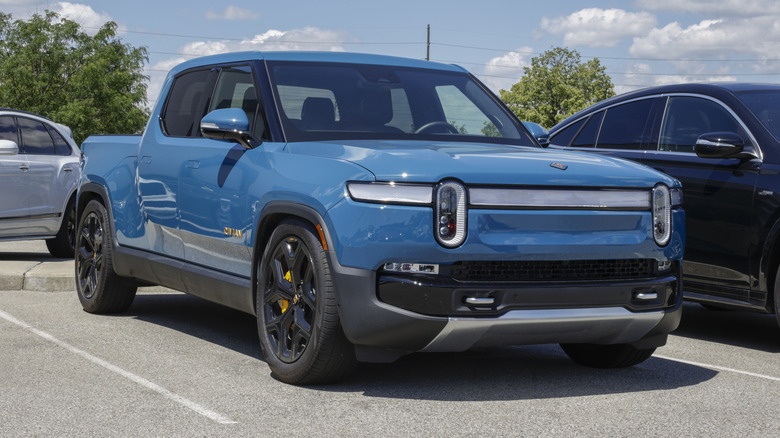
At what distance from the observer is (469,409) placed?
5102mm

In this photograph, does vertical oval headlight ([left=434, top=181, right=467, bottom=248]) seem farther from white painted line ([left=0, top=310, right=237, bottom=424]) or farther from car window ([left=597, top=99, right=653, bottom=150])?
car window ([left=597, top=99, right=653, bottom=150])

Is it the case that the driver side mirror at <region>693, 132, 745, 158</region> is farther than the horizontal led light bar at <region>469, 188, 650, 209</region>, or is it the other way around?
the driver side mirror at <region>693, 132, 745, 158</region>

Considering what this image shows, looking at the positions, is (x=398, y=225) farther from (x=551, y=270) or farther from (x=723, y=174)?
(x=723, y=174)

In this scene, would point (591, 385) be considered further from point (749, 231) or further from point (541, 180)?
point (749, 231)

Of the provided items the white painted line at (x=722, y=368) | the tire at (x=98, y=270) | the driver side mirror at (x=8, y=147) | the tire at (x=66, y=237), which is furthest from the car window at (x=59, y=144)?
the white painted line at (x=722, y=368)

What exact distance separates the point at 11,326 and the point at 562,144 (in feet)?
15.6

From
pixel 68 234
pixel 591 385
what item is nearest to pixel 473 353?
pixel 591 385

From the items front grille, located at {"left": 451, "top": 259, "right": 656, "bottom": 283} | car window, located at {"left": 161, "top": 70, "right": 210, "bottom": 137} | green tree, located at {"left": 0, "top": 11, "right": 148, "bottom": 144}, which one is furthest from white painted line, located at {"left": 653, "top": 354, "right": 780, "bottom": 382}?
green tree, located at {"left": 0, "top": 11, "right": 148, "bottom": 144}

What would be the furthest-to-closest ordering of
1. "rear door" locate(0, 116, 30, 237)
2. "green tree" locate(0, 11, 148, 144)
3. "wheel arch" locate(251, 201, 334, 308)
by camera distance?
1. "green tree" locate(0, 11, 148, 144)
2. "rear door" locate(0, 116, 30, 237)
3. "wheel arch" locate(251, 201, 334, 308)

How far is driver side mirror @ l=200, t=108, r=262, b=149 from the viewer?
19.8 feet

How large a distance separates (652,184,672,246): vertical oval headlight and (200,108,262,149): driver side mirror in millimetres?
2261

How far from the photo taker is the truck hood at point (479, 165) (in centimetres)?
507

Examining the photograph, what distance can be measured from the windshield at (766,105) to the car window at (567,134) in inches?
63.8

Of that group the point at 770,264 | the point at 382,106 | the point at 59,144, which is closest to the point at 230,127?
the point at 382,106
